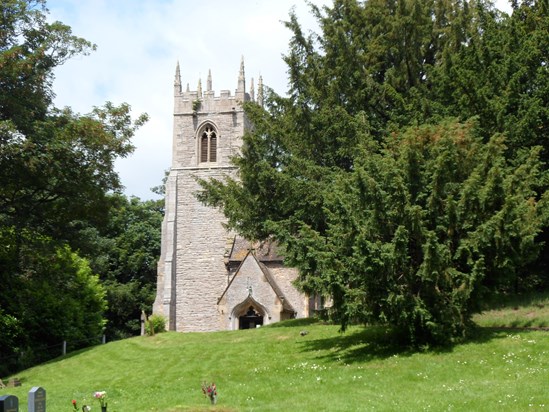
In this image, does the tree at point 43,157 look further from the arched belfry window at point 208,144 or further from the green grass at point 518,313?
the arched belfry window at point 208,144

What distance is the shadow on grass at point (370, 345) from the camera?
55.3 feet

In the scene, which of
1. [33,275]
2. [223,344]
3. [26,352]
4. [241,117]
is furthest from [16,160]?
[241,117]

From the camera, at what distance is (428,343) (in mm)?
16938

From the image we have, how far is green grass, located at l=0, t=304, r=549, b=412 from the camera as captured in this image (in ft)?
40.3

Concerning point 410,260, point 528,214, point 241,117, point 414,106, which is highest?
point 241,117

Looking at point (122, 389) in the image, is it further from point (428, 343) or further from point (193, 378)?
point (428, 343)

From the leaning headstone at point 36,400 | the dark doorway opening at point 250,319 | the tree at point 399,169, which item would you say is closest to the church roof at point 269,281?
the dark doorway opening at point 250,319

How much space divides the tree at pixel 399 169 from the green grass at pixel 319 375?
3.86ft

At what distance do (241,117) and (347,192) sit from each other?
26.4 m

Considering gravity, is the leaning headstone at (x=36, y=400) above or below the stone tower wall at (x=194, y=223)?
below

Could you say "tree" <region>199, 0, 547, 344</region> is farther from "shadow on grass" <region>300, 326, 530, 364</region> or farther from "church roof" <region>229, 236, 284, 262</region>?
"church roof" <region>229, 236, 284, 262</region>

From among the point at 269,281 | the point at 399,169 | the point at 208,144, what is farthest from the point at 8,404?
the point at 208,144

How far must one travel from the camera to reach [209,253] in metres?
41.7

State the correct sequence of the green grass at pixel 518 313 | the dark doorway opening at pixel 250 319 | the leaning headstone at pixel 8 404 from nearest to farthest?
the leaning headstone at pixel 8 404 → the green grass at pixel 518 313 → the dark doorway opening at pixel 250 319
